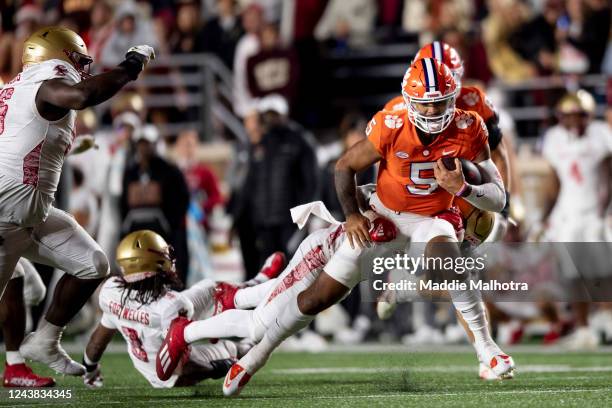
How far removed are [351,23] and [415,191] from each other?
7.78m

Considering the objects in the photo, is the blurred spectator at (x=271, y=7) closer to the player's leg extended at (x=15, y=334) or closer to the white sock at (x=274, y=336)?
the player's leg extended at (x=15, y=334)

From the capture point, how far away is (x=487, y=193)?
6.32m

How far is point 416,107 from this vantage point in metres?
6.33

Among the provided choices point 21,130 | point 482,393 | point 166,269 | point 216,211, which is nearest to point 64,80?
point 21,130

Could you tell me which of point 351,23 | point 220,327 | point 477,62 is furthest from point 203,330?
point 351,23

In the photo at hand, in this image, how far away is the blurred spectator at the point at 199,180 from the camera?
12.7 meters

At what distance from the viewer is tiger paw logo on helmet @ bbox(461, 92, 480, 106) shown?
301 inches

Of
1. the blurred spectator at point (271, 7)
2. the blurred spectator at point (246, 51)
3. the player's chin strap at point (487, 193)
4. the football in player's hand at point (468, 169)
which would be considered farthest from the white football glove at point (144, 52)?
the blurred spectator at point (271, 7)

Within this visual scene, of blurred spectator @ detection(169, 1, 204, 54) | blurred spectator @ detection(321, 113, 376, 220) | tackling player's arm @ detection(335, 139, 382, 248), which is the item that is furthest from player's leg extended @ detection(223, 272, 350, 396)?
blurred spectator @ detection(169, 1, 204, 54)

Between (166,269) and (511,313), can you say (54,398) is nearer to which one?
(166,269)

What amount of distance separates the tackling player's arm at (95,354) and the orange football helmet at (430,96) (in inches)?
82.0

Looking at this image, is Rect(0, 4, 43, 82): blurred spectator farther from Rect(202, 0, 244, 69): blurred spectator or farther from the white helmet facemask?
the white helmet facemask

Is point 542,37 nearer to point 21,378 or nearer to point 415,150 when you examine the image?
point 415,150

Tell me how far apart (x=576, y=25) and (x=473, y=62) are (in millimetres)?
1080
